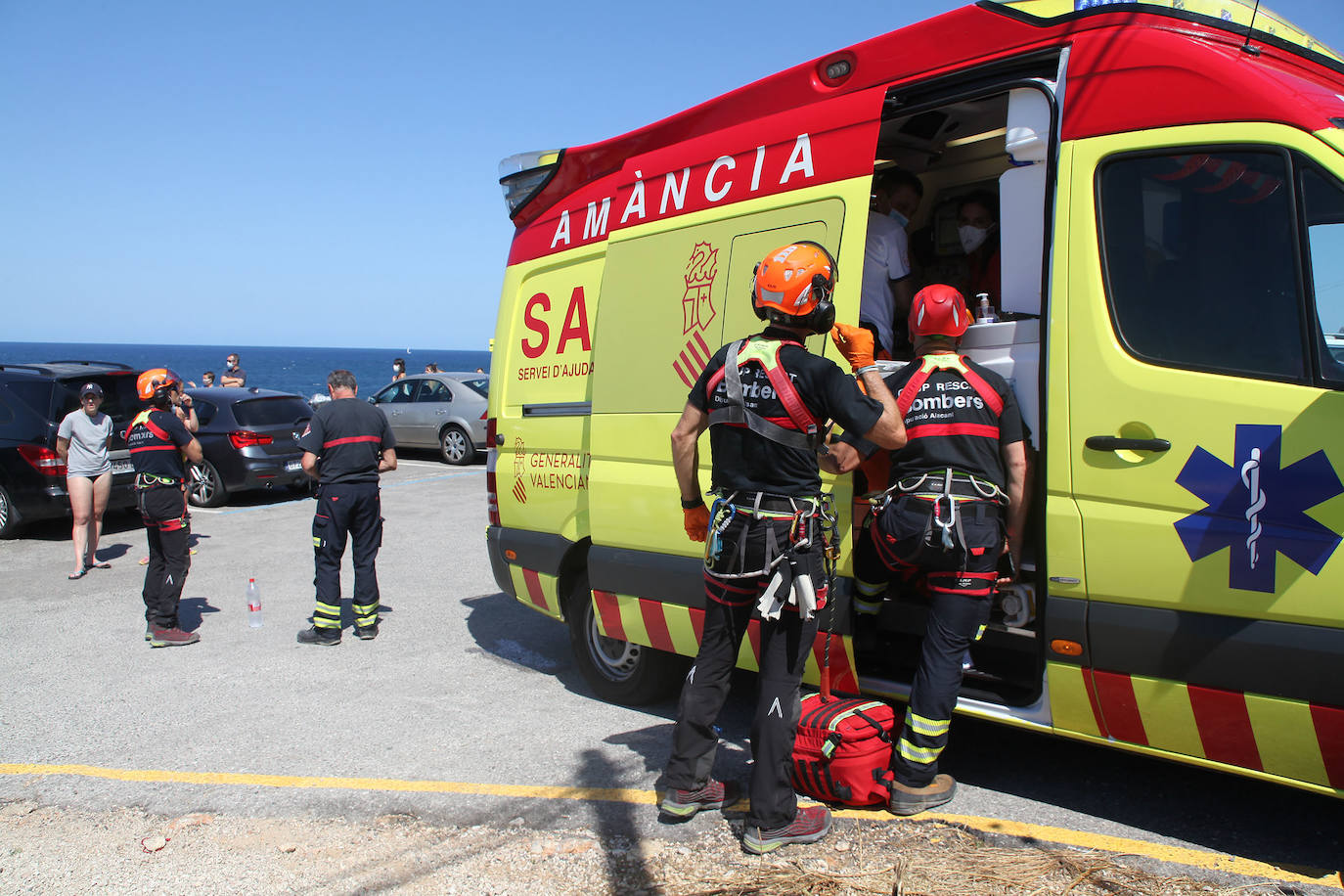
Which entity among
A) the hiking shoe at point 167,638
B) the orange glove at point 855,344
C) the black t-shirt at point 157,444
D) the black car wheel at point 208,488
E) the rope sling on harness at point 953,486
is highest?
the orange glove at point 855,344

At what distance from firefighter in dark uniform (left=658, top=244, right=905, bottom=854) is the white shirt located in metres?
0.90

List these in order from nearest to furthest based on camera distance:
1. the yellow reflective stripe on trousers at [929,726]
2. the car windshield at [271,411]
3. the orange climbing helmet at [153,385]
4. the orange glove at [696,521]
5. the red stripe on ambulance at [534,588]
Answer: the yellow reflective stripe on trousers at [929,726], the orange glove at [696,521], the red stripe on ambulance at [534,588], the orange climbing helmet at [153,385], the car windshield at [271,411]

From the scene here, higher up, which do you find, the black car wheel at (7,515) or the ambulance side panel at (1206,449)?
the ambulance side panel at (1206,449)

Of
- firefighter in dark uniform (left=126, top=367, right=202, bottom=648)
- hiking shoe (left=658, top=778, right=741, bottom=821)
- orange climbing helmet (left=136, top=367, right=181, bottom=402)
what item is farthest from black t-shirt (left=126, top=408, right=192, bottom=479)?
hiking shoe (left=658, top=778, right=741, bottom=821)

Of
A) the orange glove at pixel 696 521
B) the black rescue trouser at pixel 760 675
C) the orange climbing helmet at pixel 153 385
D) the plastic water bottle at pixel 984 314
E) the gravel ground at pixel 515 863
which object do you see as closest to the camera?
the gravel ground at pixel 515 863

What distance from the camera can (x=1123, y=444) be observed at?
3020 mm

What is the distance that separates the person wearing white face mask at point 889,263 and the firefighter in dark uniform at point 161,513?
472 centimetres

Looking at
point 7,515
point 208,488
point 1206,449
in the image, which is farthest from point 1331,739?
point 208,488

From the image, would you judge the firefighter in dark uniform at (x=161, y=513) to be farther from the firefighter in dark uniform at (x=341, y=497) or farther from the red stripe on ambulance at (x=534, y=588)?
the red stripe on ambulance at (x=534, y=588)

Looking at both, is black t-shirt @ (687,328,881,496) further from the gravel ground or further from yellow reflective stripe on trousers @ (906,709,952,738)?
the gravel ground

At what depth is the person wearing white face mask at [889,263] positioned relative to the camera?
165 inches

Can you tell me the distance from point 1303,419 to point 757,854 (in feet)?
7.16

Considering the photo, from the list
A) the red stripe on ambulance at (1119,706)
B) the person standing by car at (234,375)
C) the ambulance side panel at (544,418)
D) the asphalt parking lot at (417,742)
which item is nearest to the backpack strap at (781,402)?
the red stripe on ambulance at (1119,706)

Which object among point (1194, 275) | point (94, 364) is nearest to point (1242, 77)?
point (1194, 275)
